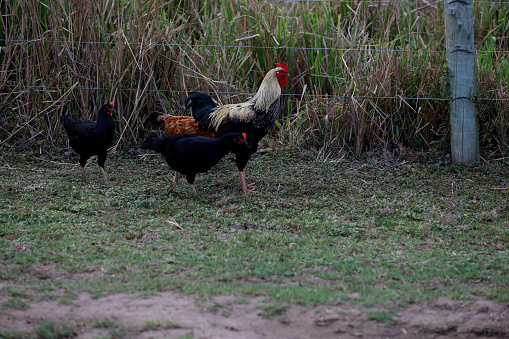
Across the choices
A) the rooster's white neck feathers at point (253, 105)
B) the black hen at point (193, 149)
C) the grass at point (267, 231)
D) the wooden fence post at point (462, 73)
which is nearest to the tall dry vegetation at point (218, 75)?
the wooden fence post at point (462, 73)

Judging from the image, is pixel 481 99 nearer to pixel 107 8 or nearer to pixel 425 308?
pixel 425 308

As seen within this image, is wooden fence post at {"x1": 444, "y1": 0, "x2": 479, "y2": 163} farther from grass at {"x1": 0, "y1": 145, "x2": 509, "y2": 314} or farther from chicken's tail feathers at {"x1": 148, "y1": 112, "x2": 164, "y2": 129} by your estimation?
chicken's tail feathers at {"x1": 148, "y1": 112, "x2": 164, "y2": 129}

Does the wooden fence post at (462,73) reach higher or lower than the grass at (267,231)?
higher

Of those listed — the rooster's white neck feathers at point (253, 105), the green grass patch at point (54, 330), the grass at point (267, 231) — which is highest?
the rooster's white neck feathers at point (253, 105)

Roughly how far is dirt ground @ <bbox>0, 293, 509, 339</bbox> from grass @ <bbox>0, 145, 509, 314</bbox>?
0.11m

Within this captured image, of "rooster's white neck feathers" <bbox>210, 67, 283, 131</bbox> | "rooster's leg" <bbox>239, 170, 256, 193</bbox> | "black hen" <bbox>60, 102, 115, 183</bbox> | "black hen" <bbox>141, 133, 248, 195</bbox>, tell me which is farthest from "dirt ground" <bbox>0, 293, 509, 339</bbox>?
"rooster's white neck feathers" <bbox>210, 67, 283, 131</bbox>

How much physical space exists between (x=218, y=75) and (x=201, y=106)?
95 cm

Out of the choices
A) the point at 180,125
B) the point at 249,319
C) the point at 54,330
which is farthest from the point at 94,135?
the point at 249,319

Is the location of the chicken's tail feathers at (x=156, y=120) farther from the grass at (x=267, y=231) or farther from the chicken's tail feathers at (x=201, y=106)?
the grass at (x=267, y=231)

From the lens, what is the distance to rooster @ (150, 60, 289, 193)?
641 centimetres

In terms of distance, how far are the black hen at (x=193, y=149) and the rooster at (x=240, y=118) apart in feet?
0.99

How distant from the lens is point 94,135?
20.3 feet

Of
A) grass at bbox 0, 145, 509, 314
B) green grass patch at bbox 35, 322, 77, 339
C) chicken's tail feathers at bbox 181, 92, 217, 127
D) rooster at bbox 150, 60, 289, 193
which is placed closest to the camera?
green grass patch at bbox 35, 322, 77, 339

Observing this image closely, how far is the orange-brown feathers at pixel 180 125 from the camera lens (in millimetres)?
6820
